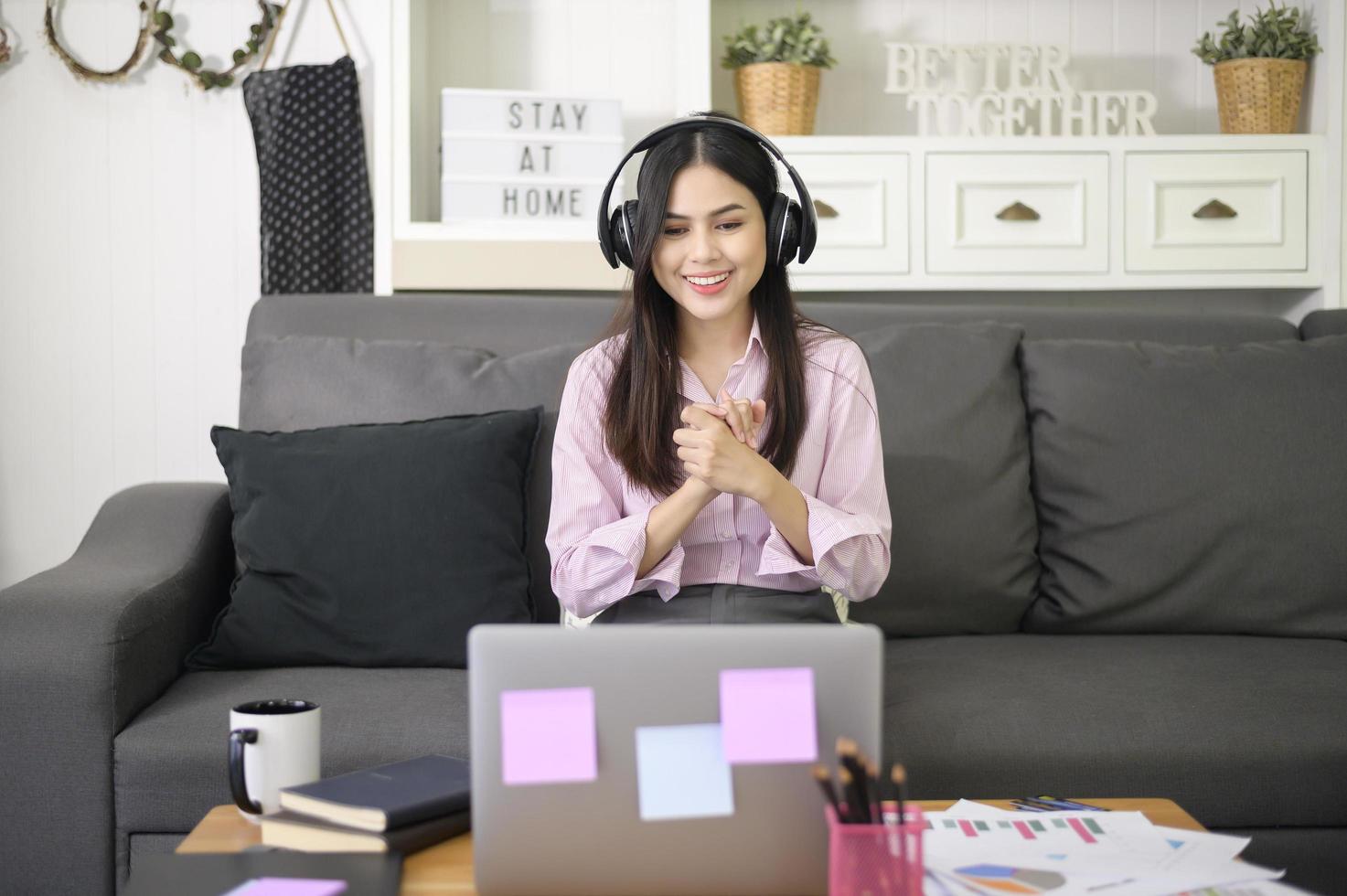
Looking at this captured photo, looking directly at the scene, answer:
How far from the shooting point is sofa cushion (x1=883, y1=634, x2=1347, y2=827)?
1.44 meters

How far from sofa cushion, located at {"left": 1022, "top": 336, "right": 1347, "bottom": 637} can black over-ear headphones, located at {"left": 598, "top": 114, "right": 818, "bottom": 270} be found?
0.62 m

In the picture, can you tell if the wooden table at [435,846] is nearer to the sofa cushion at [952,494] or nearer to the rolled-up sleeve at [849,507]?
the rolled-up sleeve at [849,507]

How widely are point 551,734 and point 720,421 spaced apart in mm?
616

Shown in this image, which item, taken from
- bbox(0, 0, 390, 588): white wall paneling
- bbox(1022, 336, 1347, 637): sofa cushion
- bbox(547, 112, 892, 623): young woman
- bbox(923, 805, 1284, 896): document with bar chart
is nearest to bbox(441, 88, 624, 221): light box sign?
bbox(0, 0, 390, 588): white wall paneling

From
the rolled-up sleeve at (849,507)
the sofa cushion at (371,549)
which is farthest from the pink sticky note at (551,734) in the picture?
the sofa cushion at (371,549)

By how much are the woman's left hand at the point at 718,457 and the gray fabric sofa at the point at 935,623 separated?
374mm

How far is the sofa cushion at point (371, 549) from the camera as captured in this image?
1.67m

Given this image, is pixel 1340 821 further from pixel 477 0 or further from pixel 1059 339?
pixel 477 0

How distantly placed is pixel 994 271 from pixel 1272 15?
2.56ft

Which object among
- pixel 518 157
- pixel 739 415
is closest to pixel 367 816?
pixel 739 415

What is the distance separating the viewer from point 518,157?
245 centimetres

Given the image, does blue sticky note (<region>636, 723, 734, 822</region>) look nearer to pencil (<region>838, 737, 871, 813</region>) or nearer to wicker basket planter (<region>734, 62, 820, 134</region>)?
pencil (<region>838, 737, 871, 813</region>)

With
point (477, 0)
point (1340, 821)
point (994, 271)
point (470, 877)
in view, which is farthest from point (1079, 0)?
point (470, 877)

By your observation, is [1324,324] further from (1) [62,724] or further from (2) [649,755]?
(1) [62,724]
